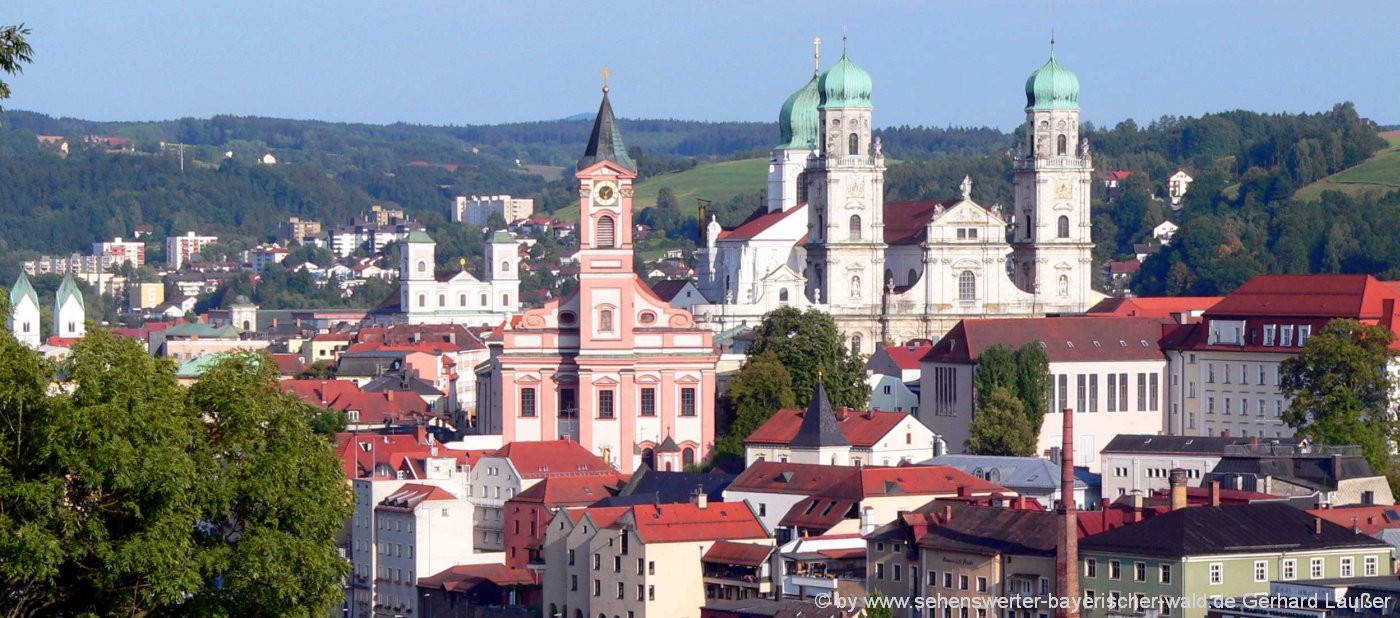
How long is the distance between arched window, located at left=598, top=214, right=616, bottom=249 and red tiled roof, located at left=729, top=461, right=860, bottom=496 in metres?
18.1

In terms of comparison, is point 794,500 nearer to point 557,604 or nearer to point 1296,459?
point 557,604

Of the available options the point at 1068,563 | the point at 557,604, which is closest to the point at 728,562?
the point at 557,604

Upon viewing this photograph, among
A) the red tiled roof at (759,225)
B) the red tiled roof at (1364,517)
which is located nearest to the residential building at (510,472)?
the red tiled roof at (1364,517)

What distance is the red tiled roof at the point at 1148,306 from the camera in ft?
345

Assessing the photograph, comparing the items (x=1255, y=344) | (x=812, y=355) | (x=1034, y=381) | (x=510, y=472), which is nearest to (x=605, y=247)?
(x=812, y=355)

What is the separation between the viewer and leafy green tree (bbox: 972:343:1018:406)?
8456 cm

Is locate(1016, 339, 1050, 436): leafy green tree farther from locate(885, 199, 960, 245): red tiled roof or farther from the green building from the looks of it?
the green building

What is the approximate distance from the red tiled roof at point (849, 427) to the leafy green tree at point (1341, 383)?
9506 mm

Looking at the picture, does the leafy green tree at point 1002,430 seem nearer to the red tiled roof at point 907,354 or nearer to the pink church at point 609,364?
the pink church at point 609,364

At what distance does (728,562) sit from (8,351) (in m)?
31.3

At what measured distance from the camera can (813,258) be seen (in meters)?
116

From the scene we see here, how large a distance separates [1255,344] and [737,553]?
92.4ft

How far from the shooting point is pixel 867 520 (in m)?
61.3

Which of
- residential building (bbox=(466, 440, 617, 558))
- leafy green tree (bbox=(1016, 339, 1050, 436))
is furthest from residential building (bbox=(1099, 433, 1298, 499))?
residential building (bbox=(466, 440, 617, 558))
